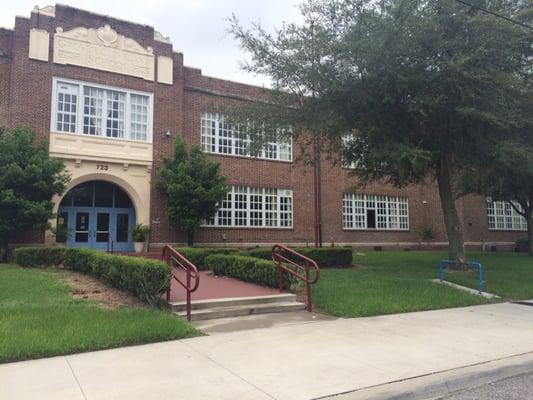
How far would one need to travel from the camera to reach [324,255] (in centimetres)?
1777

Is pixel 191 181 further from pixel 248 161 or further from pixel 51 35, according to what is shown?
pixel 51 35

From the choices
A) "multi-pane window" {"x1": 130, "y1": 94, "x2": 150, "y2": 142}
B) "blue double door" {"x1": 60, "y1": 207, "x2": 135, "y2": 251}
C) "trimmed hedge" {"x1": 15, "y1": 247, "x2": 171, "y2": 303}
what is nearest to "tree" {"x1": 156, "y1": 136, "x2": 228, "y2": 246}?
"multi-pane window" {"x1": 130, "y1": 94, "x2": 150, "y2": 142}

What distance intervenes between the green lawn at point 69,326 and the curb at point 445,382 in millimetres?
3353

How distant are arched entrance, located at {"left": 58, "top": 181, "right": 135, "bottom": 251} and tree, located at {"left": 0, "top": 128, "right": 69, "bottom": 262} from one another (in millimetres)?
3859

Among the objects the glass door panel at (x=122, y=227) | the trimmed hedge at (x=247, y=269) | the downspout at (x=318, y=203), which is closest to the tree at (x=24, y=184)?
the glass door panel at (x=122, y=227)

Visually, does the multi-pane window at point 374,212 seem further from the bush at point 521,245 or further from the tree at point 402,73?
the tree at point 402,73

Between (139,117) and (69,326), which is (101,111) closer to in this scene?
(139,117)

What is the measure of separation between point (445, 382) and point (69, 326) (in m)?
5.33

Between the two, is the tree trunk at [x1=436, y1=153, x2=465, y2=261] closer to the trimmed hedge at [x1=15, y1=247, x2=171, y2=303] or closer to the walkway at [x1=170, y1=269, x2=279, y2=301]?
the walkway at [x1=170, y1=269, x2=279, y2=301]

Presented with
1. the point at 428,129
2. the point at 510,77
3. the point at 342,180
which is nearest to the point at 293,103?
the point at 428,129

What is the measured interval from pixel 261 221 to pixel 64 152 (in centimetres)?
1011

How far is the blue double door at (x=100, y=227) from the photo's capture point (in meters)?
21.5

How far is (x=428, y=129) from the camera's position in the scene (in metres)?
14.2

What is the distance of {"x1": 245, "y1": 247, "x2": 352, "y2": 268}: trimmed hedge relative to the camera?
680 inches
